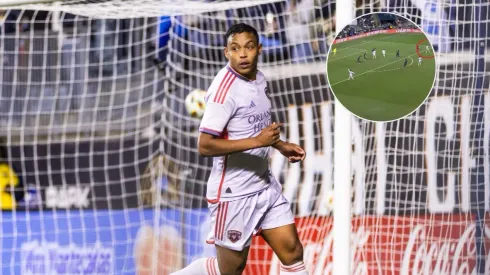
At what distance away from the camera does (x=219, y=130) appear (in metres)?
4.67

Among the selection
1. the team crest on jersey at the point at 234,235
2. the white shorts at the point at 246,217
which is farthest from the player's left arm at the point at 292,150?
the team crest on jersey at the point at 234,235

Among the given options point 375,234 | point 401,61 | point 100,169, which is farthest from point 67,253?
point 401,61

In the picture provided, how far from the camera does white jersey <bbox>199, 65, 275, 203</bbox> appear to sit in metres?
4.70

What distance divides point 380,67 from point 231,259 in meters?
1.12

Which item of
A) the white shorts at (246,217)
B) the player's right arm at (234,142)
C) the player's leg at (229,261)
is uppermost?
the player's right arm at (234,142)

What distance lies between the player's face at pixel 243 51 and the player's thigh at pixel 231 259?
827 millimetres

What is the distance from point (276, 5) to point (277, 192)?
2.53 m

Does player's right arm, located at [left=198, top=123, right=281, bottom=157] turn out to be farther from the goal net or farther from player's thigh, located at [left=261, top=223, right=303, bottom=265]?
the goal net

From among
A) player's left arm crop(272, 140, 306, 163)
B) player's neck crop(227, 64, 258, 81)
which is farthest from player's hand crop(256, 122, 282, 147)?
player's neck crop(227, 64, 258, 81)

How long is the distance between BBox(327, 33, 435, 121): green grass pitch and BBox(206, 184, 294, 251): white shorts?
575 millimetres

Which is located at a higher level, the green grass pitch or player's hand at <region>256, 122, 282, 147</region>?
the green grass pitch

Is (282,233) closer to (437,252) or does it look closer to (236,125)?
(236,125)

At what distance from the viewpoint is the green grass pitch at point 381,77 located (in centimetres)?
468

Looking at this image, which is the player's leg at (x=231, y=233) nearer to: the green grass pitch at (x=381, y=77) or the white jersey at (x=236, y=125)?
the white jersey at (x=236, y=125)
